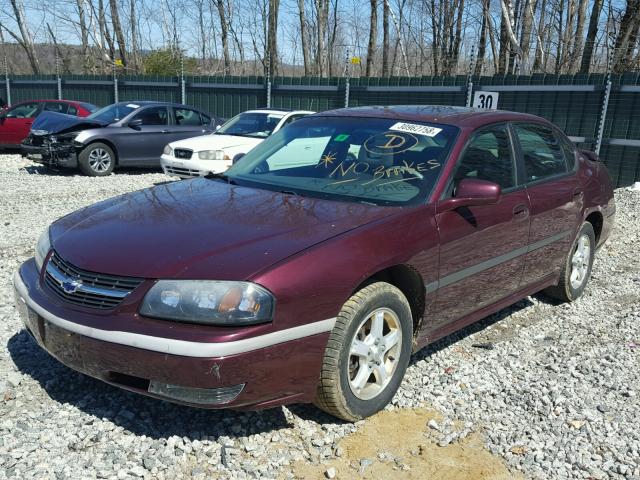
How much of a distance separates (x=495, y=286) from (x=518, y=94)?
9591mm

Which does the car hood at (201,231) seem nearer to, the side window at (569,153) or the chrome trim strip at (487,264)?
the chrome trim strip at (487,264)

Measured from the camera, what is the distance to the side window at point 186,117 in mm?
13535

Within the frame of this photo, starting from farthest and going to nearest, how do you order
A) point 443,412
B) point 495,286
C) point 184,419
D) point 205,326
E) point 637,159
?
point 637,159, point 495,286, point 443,412, point 184,419, point 205,326

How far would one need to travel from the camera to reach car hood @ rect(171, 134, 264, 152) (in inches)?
→ 426

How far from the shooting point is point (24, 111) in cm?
1544

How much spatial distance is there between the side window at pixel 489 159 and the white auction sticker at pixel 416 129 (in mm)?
245

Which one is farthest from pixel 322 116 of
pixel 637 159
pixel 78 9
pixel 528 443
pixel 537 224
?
pixel 78 9

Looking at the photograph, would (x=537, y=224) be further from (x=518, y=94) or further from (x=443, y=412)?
(x=518, y=94)

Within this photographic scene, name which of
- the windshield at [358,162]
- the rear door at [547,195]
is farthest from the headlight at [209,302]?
the rear door at [547,195]

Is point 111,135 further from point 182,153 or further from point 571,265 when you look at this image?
point 571,265

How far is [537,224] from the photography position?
4.47 m

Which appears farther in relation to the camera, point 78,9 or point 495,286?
point 78,9

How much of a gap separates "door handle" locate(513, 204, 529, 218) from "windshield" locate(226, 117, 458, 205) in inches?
27.4

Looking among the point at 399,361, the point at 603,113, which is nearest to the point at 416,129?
the point at 399,361
